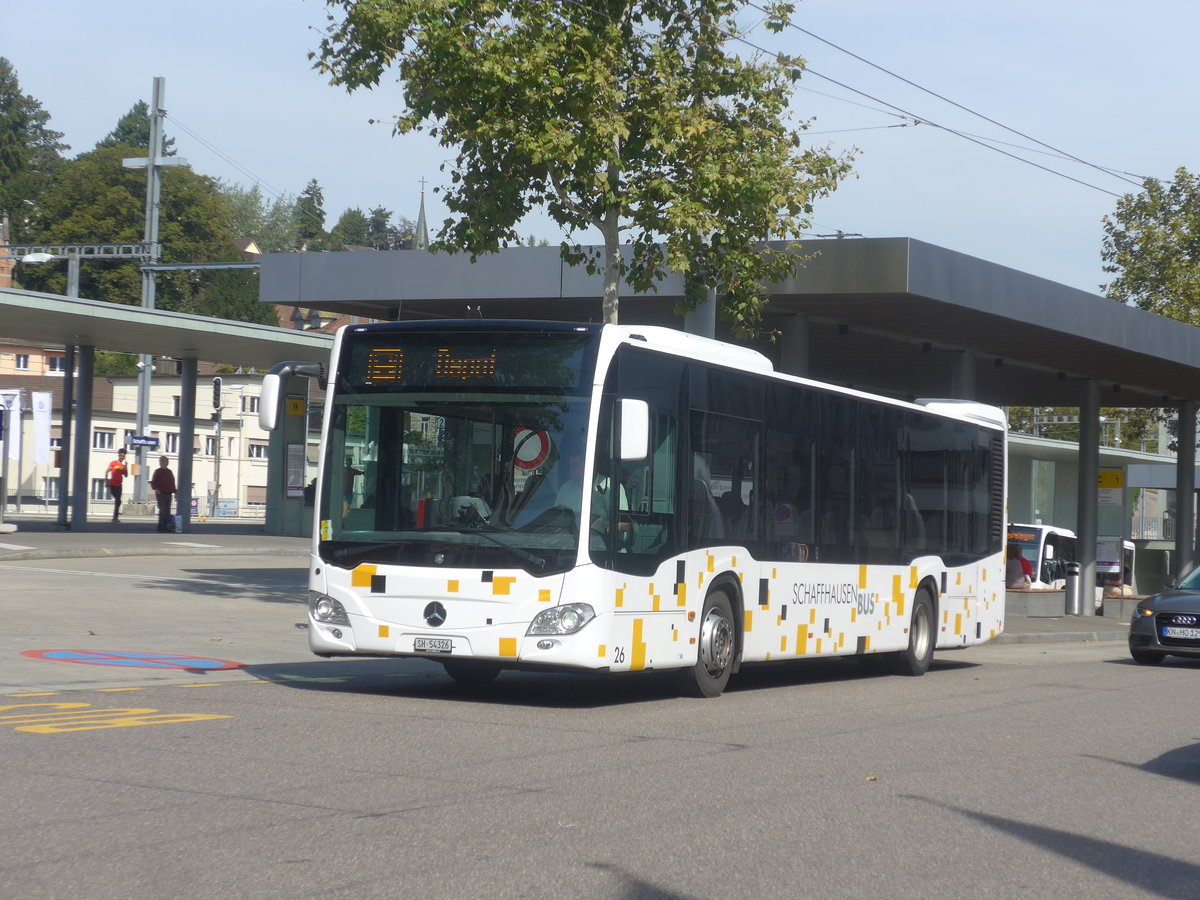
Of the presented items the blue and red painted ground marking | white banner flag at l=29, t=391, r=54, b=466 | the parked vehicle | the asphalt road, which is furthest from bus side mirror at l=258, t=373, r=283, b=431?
white banner flag at l=29, t=391, r=54, b=466

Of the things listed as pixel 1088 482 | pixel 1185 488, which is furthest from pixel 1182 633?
pixel 1185 488

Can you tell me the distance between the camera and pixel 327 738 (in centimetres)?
936

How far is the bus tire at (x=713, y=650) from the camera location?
12602 millimetres

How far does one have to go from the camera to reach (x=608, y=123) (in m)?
17.9

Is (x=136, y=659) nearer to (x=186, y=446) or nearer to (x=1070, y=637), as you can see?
(x=1070, y=637)

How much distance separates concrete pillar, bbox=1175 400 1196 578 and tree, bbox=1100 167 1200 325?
3.36 metres

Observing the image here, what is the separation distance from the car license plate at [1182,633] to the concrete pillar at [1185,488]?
2102 cm

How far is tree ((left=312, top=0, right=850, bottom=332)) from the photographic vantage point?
17.9 m

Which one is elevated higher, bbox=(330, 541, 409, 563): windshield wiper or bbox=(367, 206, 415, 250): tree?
bbox=(367, 206, 415, 250): tree

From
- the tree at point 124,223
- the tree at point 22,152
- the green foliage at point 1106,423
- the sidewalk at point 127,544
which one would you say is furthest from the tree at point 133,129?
the sidewalk at point 127,544

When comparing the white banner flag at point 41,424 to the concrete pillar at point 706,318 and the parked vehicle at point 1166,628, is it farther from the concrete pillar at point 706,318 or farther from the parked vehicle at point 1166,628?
the parked vehicle at point 1166,628

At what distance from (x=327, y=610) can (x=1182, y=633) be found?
12685 millimetres

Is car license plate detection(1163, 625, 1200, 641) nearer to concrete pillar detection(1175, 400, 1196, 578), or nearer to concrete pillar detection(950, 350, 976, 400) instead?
concrete pillar detection(950, 350, 976, 400)

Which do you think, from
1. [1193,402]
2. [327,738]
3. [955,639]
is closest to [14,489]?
[1193,402]
